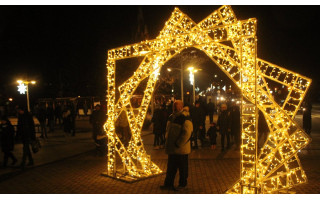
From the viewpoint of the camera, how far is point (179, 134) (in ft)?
19.5

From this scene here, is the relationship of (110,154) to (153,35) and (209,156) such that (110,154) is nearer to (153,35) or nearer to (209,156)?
(209,156)

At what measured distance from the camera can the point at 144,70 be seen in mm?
7070

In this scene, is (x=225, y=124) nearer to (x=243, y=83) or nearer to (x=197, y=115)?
(x=197, y=115)

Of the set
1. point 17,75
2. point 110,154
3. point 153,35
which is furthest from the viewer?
point 17,75

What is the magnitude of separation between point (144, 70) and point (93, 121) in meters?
4.10

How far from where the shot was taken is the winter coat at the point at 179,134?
584cm

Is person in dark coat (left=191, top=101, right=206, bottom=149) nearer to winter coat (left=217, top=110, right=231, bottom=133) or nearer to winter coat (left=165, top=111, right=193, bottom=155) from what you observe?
winter coat (left=217, top=110, right=231, bottom=133)

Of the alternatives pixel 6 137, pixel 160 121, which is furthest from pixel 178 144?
pixel 6 137

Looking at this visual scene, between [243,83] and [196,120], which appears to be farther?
[196,120]

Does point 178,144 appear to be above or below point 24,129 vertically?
below

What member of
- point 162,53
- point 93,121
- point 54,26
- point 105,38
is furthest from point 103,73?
point 162,53

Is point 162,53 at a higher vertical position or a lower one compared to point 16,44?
lower

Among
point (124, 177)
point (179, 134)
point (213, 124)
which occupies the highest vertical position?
point (179, 134)

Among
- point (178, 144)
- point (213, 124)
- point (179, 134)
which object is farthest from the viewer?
point (213, 124)
